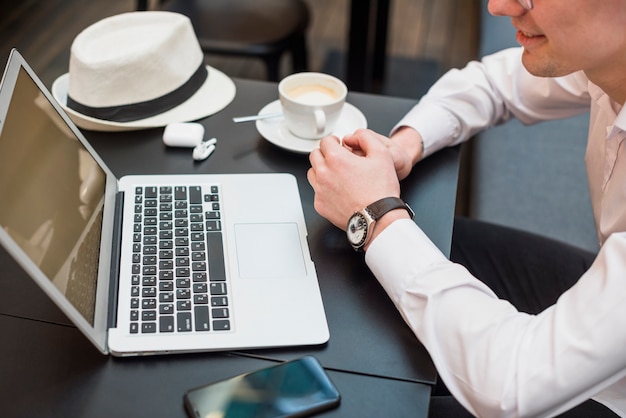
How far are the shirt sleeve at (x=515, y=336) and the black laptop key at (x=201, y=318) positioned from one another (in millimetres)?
220

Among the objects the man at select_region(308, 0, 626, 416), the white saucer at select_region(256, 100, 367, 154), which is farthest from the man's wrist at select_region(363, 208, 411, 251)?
the white saucer at select_region(256, 100, 367, 154)

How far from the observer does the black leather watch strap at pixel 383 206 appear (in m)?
0.93

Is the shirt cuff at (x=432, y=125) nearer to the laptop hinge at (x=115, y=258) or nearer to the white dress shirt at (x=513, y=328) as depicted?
the white dress shirt at (x=513, y=328)

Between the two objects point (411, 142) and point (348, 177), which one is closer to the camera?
point (348, 177)

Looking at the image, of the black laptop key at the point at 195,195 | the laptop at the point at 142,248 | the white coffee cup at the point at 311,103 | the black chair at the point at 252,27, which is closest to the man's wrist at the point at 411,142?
the white coffee cup at the point at 311,103

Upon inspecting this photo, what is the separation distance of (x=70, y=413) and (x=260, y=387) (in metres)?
0.20

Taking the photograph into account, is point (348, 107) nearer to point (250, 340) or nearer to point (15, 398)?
point (250, 340)

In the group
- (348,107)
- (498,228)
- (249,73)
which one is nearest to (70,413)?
(348,107)

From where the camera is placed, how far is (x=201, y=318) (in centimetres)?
83

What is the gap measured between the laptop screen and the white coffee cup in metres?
0.33

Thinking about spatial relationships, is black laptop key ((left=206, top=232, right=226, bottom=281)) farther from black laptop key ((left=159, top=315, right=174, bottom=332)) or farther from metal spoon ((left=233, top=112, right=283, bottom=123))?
metal spoon ((left=233, top=112, right=283, bottom=123))

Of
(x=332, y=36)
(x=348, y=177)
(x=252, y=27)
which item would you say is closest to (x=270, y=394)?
(x=348, y=177)

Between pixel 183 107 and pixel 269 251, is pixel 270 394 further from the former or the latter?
pixel 183 107

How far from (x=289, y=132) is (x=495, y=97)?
37cm
